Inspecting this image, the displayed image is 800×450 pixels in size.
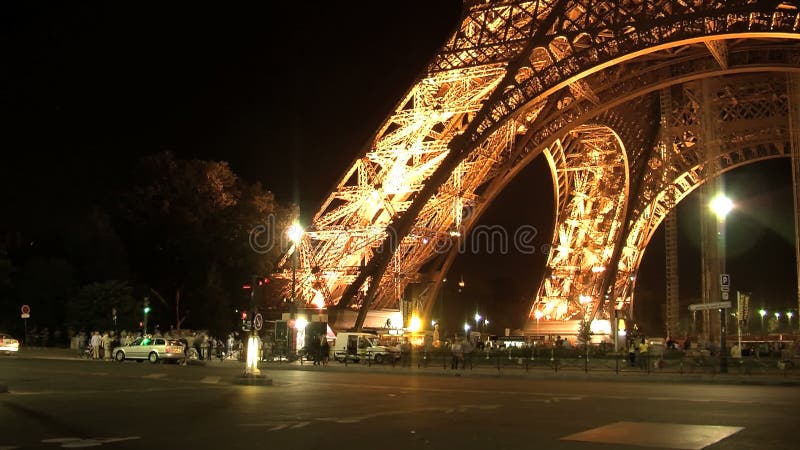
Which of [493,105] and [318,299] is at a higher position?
[493,105]

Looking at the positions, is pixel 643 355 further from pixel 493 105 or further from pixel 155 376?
pixel 155 376

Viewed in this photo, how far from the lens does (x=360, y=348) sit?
38.9 m

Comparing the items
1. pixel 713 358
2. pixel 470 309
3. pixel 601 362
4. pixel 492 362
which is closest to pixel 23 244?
pixel 492 362

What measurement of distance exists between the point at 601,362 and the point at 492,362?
14.8 feet

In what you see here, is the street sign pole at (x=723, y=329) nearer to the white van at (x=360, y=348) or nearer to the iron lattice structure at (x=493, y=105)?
the iron lattice structure at (x=493, y=105)

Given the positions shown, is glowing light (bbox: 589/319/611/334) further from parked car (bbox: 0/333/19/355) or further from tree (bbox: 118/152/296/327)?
parked car (bbox: 0/333/19/355)

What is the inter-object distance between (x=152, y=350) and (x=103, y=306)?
12.1m

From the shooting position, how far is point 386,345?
40094 millimetres

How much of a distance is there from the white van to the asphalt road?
1470cm

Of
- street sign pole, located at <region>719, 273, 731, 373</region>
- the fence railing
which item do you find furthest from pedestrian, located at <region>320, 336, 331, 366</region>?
street sign pole, located at <region>719, 273, 731, 373</region>

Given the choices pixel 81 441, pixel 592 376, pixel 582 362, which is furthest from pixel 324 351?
pixel 81 441

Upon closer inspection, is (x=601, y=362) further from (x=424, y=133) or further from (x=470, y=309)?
(x=470, y=309)

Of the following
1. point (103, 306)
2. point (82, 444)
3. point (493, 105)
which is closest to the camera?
point (82, 444)

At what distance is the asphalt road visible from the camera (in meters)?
11.1
